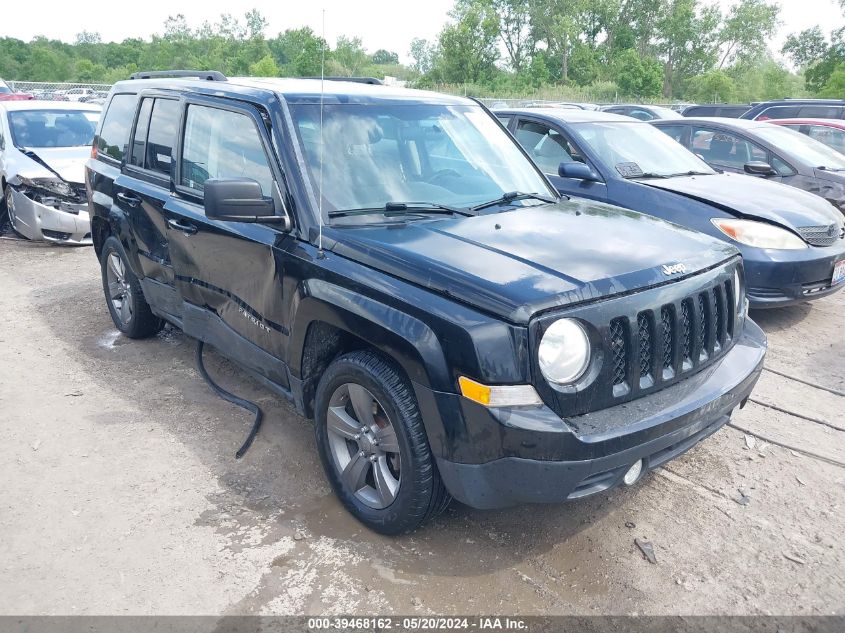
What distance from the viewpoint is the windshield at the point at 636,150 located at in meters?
6.70

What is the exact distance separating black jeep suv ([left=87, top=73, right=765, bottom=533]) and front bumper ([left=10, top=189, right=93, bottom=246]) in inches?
192

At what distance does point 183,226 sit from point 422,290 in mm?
2123

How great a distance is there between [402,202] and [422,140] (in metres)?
0.56

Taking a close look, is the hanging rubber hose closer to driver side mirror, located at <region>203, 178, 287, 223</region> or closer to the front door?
the front door

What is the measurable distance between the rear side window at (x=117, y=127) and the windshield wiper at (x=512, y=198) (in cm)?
291

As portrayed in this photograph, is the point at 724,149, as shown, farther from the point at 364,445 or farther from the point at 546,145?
the point at 364,445

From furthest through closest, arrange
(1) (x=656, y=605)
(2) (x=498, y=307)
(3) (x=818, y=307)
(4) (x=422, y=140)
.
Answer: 1. (3) (x=818, y=307)
2. (4) (x=422, y=140)
3. (1) (x=656, y=605)
4. (2) (x=498, y=307)

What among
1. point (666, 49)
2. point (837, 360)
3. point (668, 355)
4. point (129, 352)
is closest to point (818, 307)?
point (837, 360)

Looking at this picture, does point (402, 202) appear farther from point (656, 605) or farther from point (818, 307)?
point (818, 307)

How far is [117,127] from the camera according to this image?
5.45 metres

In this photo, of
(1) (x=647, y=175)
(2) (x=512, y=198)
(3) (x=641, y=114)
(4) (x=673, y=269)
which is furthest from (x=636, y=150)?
(3) (x=641, y=114)

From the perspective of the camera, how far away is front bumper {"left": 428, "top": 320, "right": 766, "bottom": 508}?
2.61m

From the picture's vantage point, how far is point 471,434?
105 inches

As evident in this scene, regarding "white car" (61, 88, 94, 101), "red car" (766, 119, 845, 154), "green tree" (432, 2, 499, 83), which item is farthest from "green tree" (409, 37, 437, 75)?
"red car" (766, 119, 845, 154)
